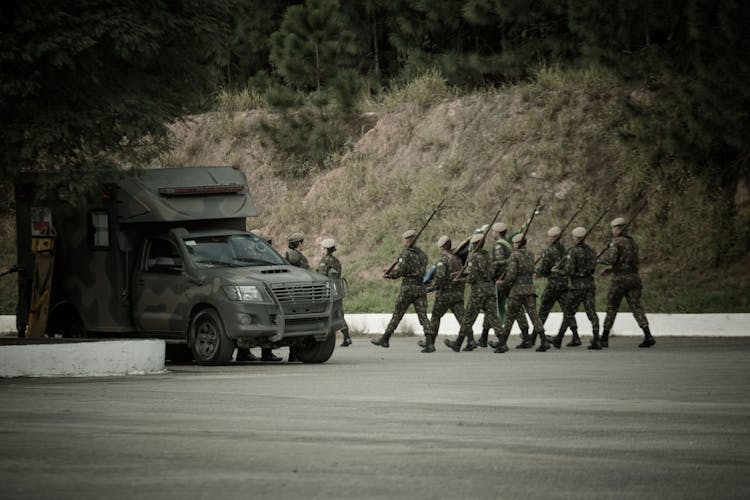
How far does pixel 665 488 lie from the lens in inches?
331

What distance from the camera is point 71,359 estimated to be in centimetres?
1748

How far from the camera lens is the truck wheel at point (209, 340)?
63.6 ft

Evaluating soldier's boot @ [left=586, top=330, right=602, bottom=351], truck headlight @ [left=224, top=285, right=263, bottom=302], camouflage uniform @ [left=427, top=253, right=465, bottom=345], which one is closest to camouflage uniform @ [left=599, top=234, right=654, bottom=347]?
soldier's boot @ [left=586, top=330, right=602, bottom=351]

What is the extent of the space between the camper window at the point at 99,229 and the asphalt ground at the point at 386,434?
4.03 metres

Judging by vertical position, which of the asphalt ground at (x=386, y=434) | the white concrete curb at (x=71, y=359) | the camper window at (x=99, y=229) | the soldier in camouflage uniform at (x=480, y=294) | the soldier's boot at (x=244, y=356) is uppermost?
the camper window at (x=99, y=229)

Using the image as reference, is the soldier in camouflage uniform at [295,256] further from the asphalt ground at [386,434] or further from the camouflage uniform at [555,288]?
the asphalt ground at [386,434]

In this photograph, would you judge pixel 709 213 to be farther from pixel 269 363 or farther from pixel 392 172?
pixel 269 363

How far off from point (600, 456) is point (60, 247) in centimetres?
1346

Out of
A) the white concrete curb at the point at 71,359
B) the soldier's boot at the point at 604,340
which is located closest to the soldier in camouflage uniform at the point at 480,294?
the soldier's boot at the point at 604,340

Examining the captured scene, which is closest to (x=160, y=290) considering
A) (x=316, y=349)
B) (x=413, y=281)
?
(x=316, y=349)

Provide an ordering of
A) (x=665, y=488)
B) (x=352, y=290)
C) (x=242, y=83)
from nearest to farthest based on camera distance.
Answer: (x=665, y=488) < (x=352, y=290) < (x=242, y=83)

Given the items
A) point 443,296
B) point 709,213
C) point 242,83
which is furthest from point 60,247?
point 242,83

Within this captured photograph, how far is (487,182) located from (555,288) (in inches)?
597

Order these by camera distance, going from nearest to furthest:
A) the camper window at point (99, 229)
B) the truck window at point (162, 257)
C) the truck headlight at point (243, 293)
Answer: the truck headlight at point (243, 293) → the truck window at point (162, 257) → the camper window at point (99, 229)
